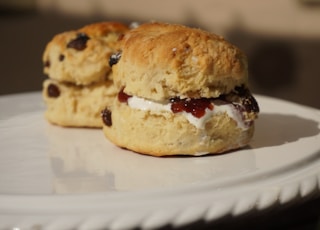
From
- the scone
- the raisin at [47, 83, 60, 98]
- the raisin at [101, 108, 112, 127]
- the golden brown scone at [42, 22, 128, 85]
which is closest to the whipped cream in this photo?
the scone

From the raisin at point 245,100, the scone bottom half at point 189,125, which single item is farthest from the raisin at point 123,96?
the raisin at point 245,100

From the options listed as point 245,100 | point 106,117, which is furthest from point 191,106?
point 106,117

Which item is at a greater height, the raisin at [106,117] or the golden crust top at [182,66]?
the golden crust top at [182,66]

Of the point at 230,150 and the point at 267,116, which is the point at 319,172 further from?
the point at 267,116

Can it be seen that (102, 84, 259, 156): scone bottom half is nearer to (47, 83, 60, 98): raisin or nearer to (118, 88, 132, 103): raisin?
(118, 88, 132, 103): raisin

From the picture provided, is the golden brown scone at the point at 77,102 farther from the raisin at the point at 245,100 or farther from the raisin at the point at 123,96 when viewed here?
the raisin at the point at 245,100

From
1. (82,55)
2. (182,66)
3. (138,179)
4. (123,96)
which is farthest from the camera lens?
(82,55)

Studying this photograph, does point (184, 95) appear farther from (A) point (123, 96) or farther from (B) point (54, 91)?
(B) point (54, 91)
